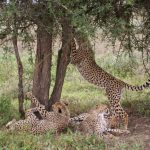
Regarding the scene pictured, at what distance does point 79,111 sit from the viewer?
8828 millimetres

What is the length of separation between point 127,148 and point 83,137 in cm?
59

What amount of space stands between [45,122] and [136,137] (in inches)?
51.3

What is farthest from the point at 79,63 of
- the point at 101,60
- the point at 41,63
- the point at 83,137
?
the point at 101,60

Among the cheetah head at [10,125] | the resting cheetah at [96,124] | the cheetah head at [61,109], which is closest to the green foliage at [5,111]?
the cheetah head at [10,125]

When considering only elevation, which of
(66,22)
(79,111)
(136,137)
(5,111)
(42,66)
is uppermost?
(66,22)

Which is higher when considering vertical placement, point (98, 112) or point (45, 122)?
point (98, 112)

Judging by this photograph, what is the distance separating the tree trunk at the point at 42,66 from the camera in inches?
309

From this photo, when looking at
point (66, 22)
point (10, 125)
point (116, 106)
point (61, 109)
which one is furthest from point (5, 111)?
point (66, 22)

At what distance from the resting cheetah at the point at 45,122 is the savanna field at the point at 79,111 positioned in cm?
15

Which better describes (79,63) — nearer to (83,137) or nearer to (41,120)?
(41,120)

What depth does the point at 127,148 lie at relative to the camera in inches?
244

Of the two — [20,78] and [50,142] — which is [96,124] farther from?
[20,78]

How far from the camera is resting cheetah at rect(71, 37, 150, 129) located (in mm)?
8117

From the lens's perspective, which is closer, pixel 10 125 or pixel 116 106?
pixel 10 125
